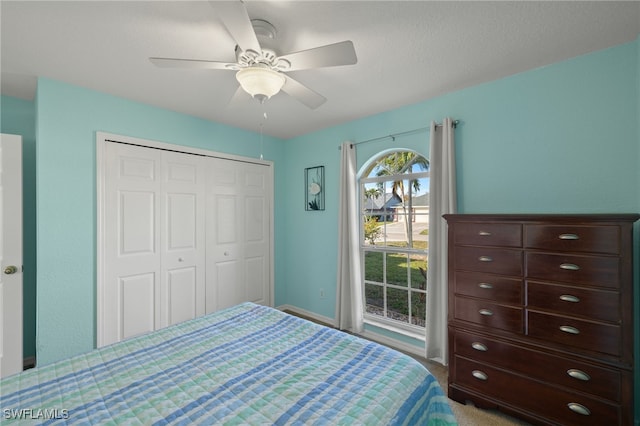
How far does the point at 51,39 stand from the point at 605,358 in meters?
3.84

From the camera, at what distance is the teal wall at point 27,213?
256 centimetres

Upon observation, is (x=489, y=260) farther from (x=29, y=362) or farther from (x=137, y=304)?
(x=29, y=362)

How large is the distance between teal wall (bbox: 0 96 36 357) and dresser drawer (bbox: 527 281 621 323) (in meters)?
4.13

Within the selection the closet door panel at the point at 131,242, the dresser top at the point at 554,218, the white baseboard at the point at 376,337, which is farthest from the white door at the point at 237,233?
the dresser top at the point at 554,218

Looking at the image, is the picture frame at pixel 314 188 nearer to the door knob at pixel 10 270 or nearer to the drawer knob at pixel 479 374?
the drawer knob at pixel 479 374

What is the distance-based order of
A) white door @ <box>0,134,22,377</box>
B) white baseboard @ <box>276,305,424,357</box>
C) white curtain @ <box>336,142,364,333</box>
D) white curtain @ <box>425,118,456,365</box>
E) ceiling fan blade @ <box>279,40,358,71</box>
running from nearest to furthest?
1. ceiling fan blade @ <box>279,40,358,71</box>
2. white door @ <box>0,134,22,377</box>
3. white curtain @ <box>425,118,456,365</box>
4. white baseboard @ <box>276,305,424,357</box>
5. white curtain @ <box>336,142,364,333</box>

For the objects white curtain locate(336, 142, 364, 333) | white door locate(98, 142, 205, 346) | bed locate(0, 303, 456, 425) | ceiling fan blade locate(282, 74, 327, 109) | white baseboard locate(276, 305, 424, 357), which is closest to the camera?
bed locate(0, 303, 456, 425)

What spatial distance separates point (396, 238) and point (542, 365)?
163cm

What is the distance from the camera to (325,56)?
1.45 meters

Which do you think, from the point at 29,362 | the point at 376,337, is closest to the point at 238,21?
the point at 376,337

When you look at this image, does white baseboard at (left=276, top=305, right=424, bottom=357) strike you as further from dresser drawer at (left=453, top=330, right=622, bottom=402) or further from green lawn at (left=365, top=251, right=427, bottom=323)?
dresser drawer at (left=453, top=330, right=622, bottom=402)

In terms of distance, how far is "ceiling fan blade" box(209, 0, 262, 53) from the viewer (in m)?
1.10

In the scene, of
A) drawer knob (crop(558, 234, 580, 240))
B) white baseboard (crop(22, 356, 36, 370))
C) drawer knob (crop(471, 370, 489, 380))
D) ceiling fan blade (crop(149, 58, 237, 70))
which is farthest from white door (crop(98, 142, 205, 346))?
drawer knob (crop(558, 234, 580, 240))

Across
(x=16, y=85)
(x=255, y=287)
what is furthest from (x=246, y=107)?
(x=255, y=287)
